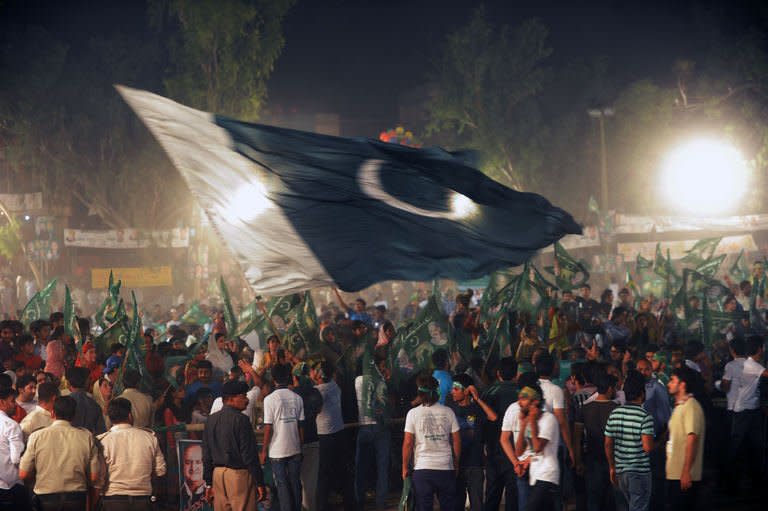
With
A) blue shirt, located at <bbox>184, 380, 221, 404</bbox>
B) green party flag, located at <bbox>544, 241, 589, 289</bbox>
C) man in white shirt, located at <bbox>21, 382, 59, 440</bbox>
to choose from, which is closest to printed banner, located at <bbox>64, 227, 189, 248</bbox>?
green party flag, located at <bbox>544, 241, 589, 289</bbox>

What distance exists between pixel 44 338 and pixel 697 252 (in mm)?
12556

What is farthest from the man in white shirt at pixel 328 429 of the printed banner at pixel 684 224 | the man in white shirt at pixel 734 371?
the printed banner at pixel 684 224

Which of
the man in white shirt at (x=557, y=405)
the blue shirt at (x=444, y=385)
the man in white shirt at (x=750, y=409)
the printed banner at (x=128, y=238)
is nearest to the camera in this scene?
the man in white shirt at (x=557, y=405)

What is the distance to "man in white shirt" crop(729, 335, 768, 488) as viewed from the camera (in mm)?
11984

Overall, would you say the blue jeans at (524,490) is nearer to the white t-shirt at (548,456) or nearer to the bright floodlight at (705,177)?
the white t-shirt at (548,456)

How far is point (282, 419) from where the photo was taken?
33.8 ft

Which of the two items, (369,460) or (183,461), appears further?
(369,460)

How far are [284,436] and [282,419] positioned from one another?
0.55 ft

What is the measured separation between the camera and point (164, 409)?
11953 mm

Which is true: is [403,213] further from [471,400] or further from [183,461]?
[183,461]

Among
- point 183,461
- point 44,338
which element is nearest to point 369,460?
point 183,461

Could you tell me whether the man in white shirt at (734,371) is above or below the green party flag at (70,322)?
below

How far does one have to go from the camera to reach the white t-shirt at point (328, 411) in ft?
36.7

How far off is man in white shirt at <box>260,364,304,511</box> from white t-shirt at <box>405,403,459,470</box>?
4.70ft
